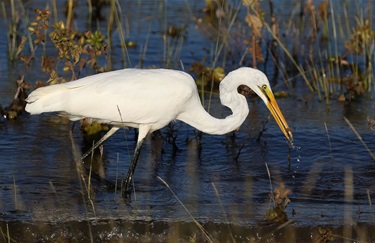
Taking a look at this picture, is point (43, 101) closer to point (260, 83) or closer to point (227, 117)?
point (227, 117)

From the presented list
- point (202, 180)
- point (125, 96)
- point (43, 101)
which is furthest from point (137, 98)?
point (202, 180)

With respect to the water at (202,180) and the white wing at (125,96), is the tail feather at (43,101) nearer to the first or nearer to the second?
the white wing at (125,96)

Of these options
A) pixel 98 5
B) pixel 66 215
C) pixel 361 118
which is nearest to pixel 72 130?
pixel 66 215

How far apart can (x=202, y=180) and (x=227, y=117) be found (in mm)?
526

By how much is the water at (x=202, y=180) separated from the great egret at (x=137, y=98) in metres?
0.45

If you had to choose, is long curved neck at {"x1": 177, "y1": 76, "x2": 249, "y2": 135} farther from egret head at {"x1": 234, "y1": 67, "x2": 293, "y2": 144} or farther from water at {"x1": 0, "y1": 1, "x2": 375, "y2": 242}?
water at {"x1": 0, "y1": 1, "x2": 375, "y2": 242}

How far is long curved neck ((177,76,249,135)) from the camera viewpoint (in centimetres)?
636

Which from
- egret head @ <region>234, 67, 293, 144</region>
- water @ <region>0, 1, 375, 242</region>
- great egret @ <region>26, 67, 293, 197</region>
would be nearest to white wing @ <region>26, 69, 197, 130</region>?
great egret @ <region>26, 67, 293, 197</region>

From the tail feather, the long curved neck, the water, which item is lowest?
the water

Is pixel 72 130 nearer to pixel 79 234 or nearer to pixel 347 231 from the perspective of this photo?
pixel 79 234

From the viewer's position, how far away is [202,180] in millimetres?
6512

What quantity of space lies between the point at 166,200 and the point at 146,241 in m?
0.64

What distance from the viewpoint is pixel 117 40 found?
437 inches

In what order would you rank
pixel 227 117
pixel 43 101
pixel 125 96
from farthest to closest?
pixel 227 117 < pixel 125 96 < pixel 43 101
